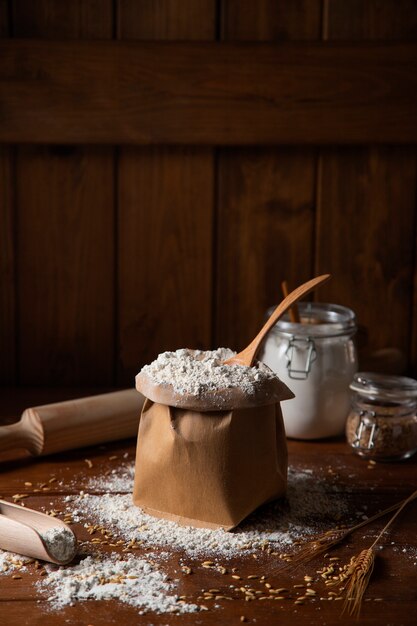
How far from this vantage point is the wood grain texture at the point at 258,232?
1.47 m

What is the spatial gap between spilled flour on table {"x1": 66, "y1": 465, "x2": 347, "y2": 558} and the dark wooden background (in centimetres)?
42

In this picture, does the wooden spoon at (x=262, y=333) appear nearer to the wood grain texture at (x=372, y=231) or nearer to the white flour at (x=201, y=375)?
the white flour at (x=201, y=375)

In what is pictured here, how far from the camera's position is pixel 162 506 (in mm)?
1039

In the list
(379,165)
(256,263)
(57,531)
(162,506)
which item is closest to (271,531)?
(162,506)

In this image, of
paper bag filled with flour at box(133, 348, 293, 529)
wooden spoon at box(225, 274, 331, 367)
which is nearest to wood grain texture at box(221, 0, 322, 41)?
wooden spoon at box(225, 274, 331, 367)

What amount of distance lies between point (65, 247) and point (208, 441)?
604 millimetres

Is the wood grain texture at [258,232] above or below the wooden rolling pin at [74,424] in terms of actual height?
above

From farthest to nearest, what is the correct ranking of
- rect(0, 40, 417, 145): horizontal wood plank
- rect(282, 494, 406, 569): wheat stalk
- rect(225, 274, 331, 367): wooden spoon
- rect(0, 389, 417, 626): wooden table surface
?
rect(0, 40, 417, 145): horizontal wood plank
rect(225, 274, 331, 367): wooden spoon
rect(282, 494, 406, 569): wheat stalk
rect(0, 389, 417, 626): wooden table surface

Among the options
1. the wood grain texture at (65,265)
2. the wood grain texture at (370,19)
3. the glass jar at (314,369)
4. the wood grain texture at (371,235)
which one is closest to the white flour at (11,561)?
the glass jar at (314,369)

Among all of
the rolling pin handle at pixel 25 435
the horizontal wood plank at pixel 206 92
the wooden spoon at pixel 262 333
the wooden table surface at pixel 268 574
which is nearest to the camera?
the wooden table surface at pixel 268 574

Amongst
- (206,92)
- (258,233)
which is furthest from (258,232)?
(206,92)

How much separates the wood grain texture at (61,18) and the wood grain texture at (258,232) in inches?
11.0

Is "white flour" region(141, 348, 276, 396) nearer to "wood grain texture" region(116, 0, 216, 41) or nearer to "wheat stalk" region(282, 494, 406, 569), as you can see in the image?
"wheat stalk" region(282, 494, 406, 569)

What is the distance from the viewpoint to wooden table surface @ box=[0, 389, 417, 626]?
83 cm
